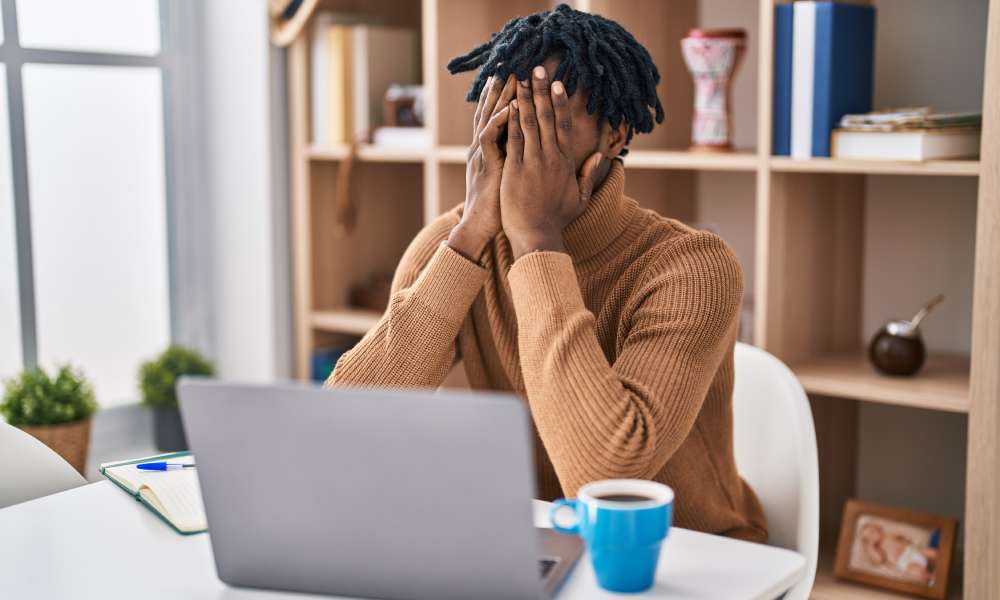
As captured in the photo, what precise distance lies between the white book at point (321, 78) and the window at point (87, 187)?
37 cm

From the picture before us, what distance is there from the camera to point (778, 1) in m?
2.04

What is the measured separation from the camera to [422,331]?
1416mm

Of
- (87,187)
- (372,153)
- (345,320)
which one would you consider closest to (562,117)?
(372,153)

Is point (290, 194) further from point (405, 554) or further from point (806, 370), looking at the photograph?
point (405, 554)

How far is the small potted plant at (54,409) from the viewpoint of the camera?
2318 mm

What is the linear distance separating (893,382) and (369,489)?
4.55 feet

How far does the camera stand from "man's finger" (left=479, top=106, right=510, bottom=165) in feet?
4.65

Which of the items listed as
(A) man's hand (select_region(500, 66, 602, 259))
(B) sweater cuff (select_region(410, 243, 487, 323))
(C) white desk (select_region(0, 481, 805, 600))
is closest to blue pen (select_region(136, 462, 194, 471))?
(C) white desk (select_region(0, 481, 805, 600))

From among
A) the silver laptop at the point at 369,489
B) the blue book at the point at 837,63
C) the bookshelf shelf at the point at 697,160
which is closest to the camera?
the silver laptop at the point at 369,489

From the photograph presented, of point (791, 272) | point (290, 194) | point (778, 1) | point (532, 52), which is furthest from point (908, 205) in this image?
point (290, 194)

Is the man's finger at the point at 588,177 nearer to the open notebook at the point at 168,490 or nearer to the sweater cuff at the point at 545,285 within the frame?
the sweater cuff at the point at 545,285

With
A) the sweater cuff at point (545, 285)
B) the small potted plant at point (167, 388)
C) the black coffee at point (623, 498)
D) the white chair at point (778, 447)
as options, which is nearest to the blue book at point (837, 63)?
the white chair at point (778, 447)

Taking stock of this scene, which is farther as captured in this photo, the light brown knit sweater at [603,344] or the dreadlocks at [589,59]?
the dreadlocks at [589,59]

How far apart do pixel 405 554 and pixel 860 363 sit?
4.97 feet
